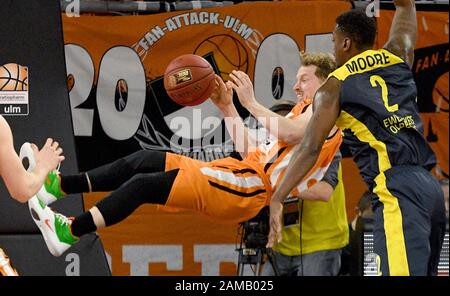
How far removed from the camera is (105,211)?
549cm

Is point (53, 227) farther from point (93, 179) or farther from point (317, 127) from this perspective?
point (317, 127)

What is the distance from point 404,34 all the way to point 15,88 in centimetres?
279

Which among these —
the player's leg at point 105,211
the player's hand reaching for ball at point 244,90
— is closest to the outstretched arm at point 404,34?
the player's hand reaching for ball at point 244,90

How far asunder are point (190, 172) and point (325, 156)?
1.05 m

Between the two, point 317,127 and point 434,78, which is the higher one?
point 317,127

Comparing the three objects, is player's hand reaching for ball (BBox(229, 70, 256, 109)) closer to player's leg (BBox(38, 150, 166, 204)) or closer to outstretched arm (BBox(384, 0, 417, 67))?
player's leg (BBox(38, 150, 166, 204))

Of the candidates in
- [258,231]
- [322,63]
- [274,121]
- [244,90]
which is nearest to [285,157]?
[274,121]

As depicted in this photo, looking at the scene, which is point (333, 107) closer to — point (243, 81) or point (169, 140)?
point (243, 81)

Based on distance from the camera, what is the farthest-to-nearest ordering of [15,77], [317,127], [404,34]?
[15,77] → [404,34] → [317,127]

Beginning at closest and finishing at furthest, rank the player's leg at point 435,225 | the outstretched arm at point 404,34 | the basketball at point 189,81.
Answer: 1. the player's leg at point 435,225
2. the outstretched arm at point 404,34
3. the basketball at point 189,81

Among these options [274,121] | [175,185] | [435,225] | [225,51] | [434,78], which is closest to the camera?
[435,225]

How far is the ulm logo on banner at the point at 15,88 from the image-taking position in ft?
20.4

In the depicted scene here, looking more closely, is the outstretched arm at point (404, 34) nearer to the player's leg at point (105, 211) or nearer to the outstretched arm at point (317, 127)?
the outstretched arm at point (317, 127)
